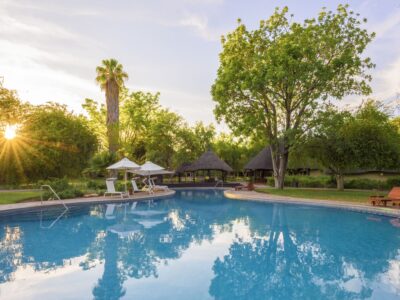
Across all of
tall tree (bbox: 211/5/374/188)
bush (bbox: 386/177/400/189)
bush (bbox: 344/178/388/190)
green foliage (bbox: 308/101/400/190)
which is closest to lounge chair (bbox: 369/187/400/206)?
green foliage (bbox: 308/101/400/190)

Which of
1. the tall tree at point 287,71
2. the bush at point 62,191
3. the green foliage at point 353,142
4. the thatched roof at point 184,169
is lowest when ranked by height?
the bush at point 62,191

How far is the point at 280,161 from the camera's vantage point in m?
24.0

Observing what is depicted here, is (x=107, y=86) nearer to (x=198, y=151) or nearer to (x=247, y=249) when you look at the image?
(x=198, y=151)

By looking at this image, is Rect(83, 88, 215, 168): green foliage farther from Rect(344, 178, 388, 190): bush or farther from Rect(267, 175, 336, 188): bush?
Rect(344, 178, 388, 190): bush

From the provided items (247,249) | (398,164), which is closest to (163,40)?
(247,249)

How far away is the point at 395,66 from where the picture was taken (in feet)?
63.3

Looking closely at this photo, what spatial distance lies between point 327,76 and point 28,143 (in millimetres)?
19878

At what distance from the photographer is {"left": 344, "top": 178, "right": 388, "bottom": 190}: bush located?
2500 centimetres

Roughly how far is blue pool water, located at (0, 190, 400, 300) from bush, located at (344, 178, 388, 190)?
47.8ft

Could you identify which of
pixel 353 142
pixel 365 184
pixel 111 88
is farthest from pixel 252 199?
pixel 111 88

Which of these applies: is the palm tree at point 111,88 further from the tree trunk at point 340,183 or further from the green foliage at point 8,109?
the tree trunk at point 340,183

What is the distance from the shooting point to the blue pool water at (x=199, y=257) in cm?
555

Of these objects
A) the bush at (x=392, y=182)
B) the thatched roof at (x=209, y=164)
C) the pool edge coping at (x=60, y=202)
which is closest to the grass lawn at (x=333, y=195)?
the bush at (x=392, y=182)

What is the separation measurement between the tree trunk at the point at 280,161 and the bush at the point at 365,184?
7.32 metres
